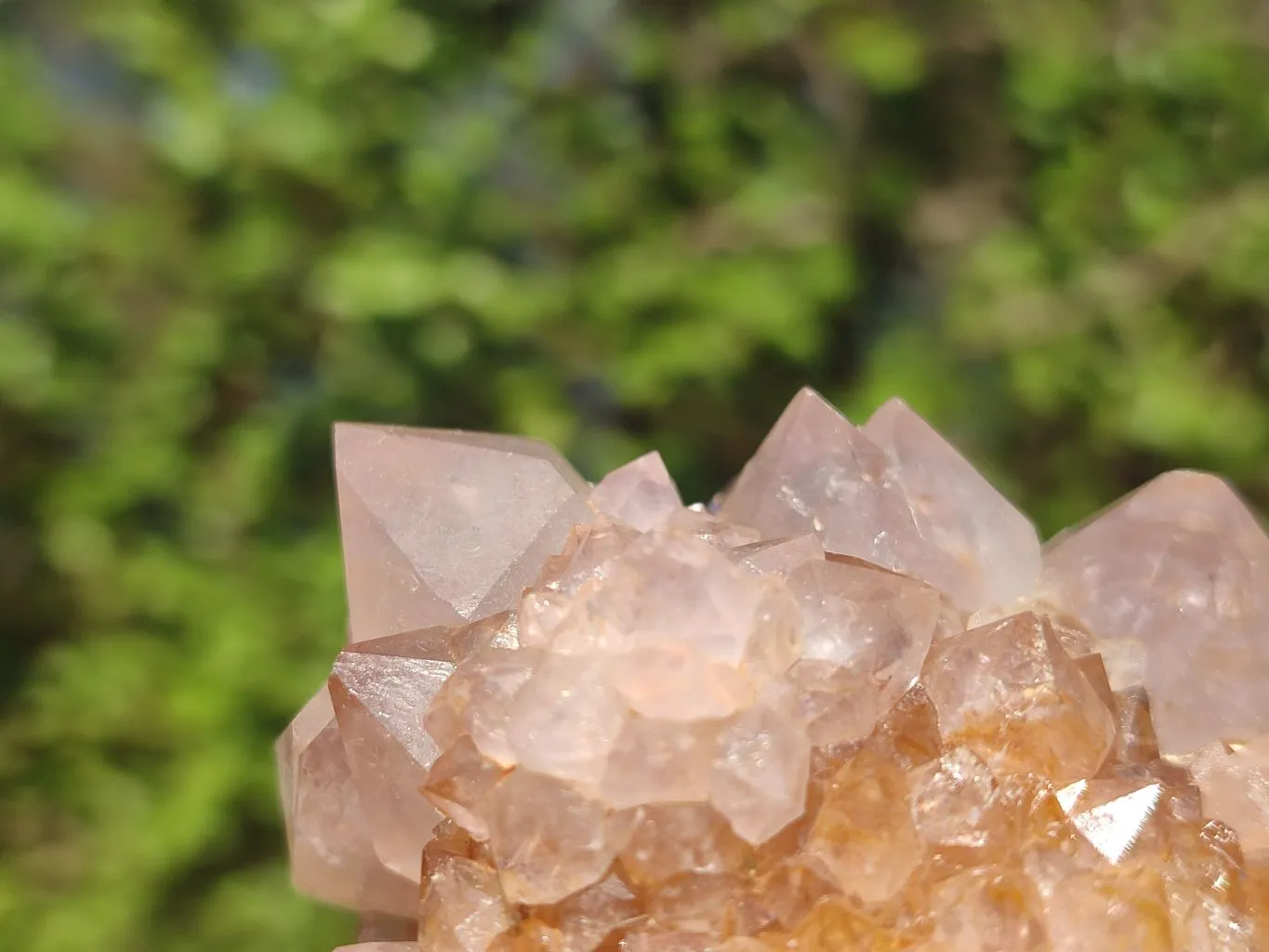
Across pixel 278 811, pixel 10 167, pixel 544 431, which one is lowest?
pixel 278 811

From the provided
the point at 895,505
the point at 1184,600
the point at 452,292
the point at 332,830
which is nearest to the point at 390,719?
the point at 332,830

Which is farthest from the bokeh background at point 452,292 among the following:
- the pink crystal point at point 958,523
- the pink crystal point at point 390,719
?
the pink crystal point at point 390,719

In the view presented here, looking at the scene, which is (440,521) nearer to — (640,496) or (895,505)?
(640,496)

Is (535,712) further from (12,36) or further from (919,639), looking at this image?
(12,36)

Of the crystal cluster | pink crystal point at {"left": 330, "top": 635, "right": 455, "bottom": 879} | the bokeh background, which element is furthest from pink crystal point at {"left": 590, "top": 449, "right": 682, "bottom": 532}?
the bokeh background

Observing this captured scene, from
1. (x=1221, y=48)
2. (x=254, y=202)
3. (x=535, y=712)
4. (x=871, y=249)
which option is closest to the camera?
(x=535, y=712)

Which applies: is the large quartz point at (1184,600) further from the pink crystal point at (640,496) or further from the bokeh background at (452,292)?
the bokeh background at (452,292)

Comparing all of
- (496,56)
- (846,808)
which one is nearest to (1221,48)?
(496,56)
